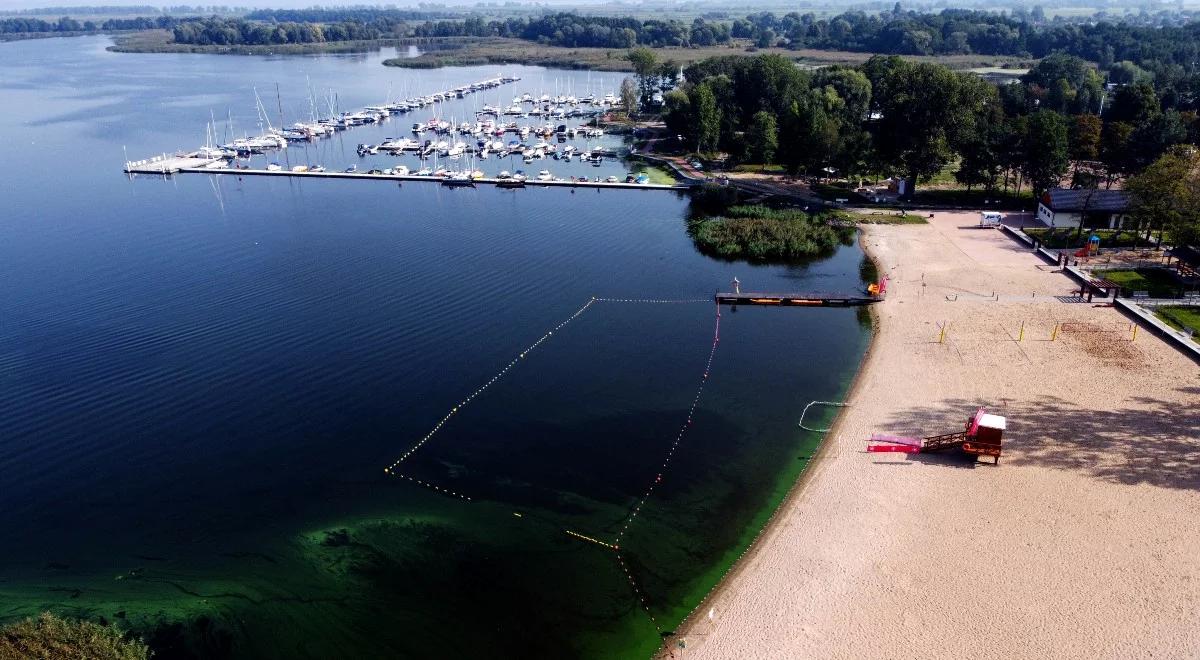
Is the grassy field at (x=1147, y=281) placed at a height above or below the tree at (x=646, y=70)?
below

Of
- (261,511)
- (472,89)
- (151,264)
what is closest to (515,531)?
(261,511)

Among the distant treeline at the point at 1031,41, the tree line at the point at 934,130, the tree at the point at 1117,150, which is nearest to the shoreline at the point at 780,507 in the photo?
the tree line at the point at 934,130

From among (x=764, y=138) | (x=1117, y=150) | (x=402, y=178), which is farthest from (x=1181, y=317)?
(x=402, y=178)

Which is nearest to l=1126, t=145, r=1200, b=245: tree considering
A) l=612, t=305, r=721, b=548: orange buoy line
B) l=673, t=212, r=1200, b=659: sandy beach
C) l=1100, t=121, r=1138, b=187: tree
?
l=673, t=212, r=1200, b=659: sandy beach

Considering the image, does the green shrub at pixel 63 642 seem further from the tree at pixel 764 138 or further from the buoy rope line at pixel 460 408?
the tree at pixel 764 138

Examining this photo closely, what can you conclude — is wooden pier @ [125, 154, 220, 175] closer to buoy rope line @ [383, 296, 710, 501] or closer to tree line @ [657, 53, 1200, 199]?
tree line @ [657, 53, 1200, 199]

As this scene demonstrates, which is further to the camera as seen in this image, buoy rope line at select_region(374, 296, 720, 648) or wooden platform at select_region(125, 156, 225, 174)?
wooden platform at select_region(125, 156, 225, 174)
